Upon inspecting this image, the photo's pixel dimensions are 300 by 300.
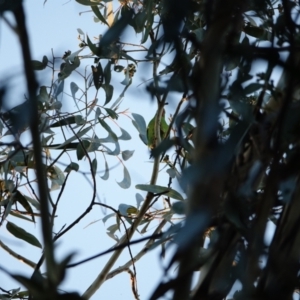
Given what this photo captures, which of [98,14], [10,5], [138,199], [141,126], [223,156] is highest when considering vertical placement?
[98,14]

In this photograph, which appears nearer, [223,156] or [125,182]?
[223,156]

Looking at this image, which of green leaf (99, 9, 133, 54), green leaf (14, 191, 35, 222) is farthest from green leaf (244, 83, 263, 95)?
green leaf (14, 191, 35, 222)

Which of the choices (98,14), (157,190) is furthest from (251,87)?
(98,14)

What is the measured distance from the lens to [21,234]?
1271 mm

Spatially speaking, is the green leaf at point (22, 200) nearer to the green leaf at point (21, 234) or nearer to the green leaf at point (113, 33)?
the green leaf at point (21, 234)

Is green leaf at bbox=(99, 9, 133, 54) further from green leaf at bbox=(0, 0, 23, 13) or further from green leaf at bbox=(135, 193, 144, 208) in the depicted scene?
green leaf at bbox=(135, 193, 144, 208)

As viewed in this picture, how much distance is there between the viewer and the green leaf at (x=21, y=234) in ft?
4.13

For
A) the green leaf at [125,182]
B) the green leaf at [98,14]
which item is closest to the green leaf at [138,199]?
the green leaf at [125,182]

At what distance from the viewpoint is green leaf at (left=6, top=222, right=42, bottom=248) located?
4.13ft

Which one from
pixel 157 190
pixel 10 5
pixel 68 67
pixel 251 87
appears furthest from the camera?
pixel 68 67

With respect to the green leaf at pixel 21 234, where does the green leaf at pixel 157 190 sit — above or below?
below

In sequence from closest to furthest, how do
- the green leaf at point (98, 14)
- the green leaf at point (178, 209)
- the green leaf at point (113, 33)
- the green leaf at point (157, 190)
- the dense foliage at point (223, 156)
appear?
the dense foliage at point (223, 156), the green leaf at point (113, 33), the green leaf at point (178, 209), the green leaf at point (157, 190), the green leaf at point (98, 14)

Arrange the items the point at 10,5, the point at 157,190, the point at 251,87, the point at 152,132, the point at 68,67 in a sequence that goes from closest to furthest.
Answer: the point at 10,5 → the point at 251,87 → the point at 157,190 → the point at 68,67 → the point at 152,132

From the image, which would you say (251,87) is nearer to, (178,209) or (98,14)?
(178,209)
